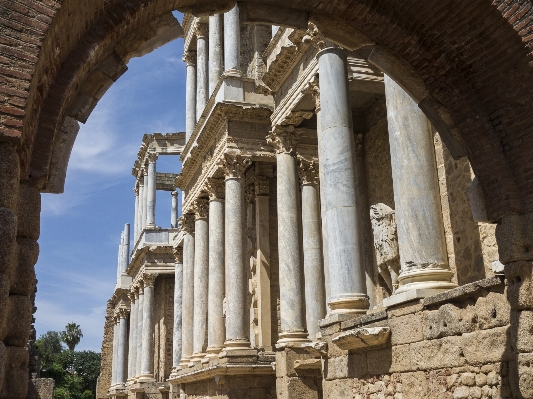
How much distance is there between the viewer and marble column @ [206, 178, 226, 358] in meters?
19.8

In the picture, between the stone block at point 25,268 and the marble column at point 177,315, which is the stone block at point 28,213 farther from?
the marble column at point 177,315

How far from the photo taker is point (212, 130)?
69.1ft

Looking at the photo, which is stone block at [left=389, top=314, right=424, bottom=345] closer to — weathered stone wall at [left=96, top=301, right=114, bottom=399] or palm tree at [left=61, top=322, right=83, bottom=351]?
weathered stone wall at [left=96, top=301, right=114, bottom=399]

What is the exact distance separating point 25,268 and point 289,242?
11590mm

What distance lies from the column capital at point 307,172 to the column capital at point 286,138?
39 centimetres

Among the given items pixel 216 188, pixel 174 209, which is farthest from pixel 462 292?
pixel 174 209

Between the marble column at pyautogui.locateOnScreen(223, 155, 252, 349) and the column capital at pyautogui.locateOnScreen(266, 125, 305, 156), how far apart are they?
9.74 ft

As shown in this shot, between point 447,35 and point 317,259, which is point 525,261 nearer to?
point 447,35

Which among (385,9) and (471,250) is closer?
(385,9)

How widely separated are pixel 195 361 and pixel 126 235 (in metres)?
27.6

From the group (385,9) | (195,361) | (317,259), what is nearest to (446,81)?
(385,9)

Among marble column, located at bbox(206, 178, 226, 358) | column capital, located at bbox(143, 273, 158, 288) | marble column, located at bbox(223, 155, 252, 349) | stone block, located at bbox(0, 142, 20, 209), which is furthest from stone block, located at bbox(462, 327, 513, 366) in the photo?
column capital, located at bbox(143, 273, 158, 288)

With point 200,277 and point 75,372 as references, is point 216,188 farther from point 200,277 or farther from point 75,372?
point 75,372

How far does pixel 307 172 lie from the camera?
1678 centimetres
